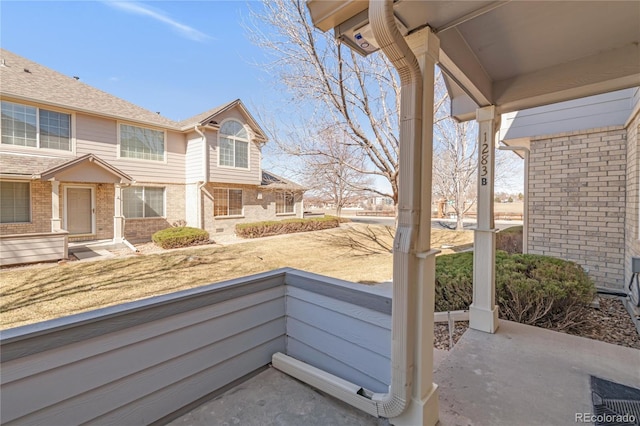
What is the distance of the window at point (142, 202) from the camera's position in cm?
1045

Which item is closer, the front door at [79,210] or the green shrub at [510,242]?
the green shrub at [510,242]

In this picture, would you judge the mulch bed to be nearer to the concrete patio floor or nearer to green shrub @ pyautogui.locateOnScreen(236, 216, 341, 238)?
the concrete patio floor

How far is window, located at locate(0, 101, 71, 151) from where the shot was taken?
26.7 ft

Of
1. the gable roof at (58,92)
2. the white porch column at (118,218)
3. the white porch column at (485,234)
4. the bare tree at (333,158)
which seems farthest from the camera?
the white porch column at (118,218)

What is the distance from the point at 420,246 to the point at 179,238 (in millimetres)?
9480

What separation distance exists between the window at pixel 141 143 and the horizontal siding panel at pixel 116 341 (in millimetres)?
10511

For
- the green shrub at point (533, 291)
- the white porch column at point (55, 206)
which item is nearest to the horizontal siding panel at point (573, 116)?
the green shrub at point (533, 291)

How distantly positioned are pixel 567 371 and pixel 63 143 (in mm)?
12685

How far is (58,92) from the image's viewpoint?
9203 millimetres

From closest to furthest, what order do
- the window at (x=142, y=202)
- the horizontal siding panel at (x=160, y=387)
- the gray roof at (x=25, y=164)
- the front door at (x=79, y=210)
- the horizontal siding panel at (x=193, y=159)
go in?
the horizontal siding panel at (x=160, y=387) < the gray roof at (x=25, y=164) < the front door at (x=79, y=210) < the window at (x=142, y=202) < the horizontal siding panel at (x=193, y=159)

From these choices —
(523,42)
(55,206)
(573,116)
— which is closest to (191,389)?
(523,42)

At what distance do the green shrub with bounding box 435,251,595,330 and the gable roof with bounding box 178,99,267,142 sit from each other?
9.14m

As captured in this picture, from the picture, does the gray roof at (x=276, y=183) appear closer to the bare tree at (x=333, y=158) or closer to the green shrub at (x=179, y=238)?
the green shrub at (x=179, y=238)

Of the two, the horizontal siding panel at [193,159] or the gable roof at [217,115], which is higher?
A: the gable roof at [217,115]
